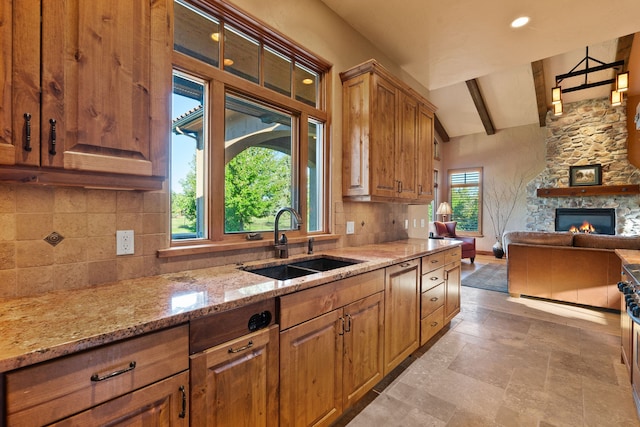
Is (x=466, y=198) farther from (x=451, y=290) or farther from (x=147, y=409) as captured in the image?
(x=147, y=409)

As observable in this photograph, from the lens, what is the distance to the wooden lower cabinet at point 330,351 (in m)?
1.36

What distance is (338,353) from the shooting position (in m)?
1.62

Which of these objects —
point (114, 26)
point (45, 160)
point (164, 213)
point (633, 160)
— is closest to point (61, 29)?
point (114, 26)

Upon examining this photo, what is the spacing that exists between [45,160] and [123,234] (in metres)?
0.51

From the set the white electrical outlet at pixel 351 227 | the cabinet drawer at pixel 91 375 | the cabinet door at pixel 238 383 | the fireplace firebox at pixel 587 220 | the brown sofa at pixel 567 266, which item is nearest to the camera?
the cabinet drawer at pixel 91 375

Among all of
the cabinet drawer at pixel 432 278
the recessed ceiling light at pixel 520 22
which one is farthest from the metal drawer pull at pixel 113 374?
the recessed ceiling light at pixel 520 22

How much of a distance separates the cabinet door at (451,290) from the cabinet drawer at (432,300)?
0.14 meters

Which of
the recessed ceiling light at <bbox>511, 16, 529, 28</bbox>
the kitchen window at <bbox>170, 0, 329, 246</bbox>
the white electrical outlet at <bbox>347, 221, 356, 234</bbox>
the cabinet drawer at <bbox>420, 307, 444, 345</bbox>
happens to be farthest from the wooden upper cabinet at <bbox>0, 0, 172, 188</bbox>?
the recessed ceiling light at <bbox>511, 16, 529, 28</bbox>

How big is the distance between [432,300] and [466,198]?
6.74 metres

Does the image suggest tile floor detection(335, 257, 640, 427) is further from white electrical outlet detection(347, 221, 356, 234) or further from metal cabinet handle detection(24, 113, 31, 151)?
metal cabinet handle detection(24, 113, 31, 151)

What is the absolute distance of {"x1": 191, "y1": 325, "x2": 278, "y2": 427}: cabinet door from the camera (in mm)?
1035

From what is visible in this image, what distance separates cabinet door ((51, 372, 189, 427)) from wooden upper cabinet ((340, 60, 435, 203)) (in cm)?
192

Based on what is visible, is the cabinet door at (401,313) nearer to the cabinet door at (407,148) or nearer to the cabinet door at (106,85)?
the cabinet door at (407,148)

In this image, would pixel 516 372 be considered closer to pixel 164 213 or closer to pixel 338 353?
pixel 338 353
